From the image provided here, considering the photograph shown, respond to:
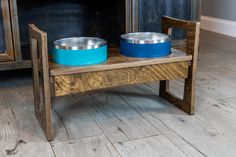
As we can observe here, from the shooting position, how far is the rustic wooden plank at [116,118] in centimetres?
A: 113

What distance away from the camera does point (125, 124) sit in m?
1.21

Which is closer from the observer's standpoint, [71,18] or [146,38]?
[146,38]

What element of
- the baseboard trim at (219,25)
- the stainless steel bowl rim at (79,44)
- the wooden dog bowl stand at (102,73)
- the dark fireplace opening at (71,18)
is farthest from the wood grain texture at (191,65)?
the baseboard trim at (219,25)

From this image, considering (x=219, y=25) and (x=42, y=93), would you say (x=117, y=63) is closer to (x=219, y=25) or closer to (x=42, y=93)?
(x=42, y=93)

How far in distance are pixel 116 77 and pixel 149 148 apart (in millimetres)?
256

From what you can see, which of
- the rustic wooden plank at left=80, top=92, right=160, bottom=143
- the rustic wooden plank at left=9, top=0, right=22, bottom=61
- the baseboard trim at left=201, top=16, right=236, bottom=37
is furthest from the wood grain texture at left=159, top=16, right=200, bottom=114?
the baseboard trim at left=201, top=16, right=236, bottom=37

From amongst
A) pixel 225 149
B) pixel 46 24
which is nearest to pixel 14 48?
pixel 46 24

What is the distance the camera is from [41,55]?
1.01 meters

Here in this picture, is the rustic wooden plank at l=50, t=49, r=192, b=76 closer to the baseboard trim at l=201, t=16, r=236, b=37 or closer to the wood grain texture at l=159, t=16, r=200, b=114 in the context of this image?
the wood grain texture at l=159, t=16, r=200, b=114

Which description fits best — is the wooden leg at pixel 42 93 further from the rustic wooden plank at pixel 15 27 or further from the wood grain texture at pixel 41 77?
the rustic wooden plank at pixel 15 27

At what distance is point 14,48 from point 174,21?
2.37 ft

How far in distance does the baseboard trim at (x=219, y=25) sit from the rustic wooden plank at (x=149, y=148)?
1933 millimetres

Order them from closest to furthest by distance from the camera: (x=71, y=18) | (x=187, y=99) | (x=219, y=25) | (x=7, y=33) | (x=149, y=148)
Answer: (x=149, y=148), (x=187, y=99), (x=7, y=33), (x=71, y=18), (x=219, y=25)

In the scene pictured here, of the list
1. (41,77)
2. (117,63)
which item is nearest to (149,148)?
(117,63)
